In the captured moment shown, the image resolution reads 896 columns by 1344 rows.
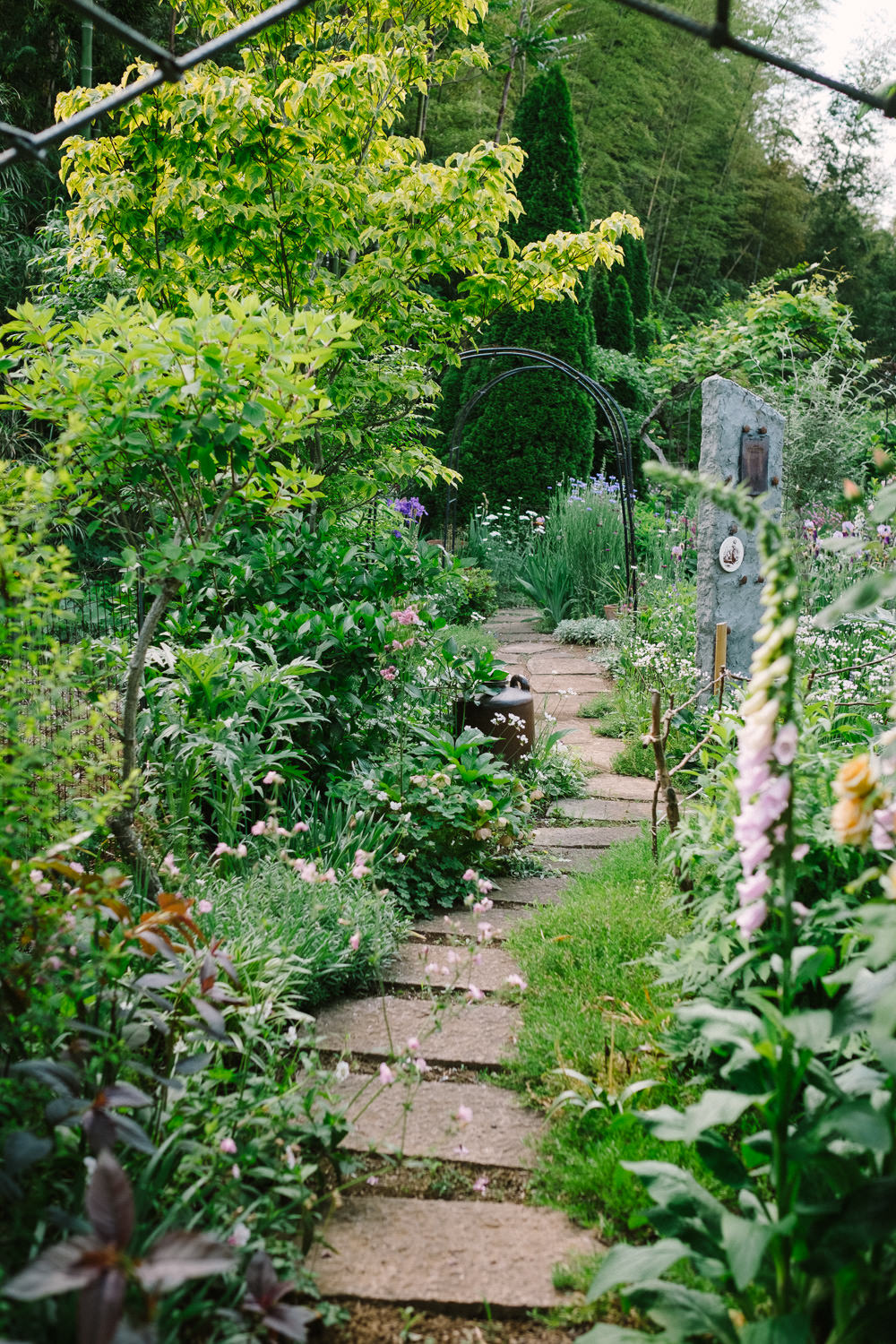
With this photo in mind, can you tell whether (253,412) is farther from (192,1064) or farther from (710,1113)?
(710,1113)

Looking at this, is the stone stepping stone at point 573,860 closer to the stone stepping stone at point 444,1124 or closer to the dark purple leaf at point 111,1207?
the stone stepping stone at point 444,1124

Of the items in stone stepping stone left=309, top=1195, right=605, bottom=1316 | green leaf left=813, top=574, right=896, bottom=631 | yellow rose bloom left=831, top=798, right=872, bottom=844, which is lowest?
stone stepping stone left=309, top=1195, right=605, bottom=1316

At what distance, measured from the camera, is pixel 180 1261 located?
3.19ft

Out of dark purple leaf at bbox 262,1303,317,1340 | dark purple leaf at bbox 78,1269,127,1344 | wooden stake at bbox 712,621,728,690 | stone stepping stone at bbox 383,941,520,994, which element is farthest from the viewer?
wooden stake at bbox 712,621,728,690

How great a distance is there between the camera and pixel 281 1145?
1.65 metres

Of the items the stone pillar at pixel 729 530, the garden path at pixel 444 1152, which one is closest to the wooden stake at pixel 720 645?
the stone pillar at pixel 729 530

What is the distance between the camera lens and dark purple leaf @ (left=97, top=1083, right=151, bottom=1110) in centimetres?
125

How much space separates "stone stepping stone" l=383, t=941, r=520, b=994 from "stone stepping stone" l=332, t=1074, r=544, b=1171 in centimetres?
39

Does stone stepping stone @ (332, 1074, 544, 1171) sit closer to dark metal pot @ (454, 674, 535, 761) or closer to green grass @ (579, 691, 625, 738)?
dark metal pot @ (454, 674, 535, 761)

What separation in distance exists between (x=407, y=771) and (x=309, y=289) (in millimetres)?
2459

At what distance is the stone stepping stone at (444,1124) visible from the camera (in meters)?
1.79

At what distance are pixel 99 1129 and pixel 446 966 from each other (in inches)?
50.0

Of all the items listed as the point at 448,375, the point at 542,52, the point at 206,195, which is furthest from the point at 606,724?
the point at 542,52

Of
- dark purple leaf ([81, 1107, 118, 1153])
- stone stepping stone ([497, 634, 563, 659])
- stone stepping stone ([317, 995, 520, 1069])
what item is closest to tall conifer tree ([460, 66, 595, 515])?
stone stepping stone ([497, 634, 563, 659])
